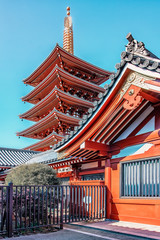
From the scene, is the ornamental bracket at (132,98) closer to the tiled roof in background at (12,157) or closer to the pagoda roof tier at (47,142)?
the tiled roof in background at (12,157)

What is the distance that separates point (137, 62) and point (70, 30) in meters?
27.3

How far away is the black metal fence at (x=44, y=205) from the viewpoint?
6.48 m

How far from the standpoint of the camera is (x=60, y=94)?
70.6ft

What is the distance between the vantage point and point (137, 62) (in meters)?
6.61

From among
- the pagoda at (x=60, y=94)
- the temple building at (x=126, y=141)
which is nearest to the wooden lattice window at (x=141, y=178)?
the temple building at (x=126, y=141)

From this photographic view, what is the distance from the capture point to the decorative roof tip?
6.84 metres

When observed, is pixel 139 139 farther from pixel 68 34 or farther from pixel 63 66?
pixel 68 34

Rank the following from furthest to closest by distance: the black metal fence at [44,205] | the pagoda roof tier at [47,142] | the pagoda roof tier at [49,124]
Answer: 1. the pagoda roof tier at [49,124]
2. the pagoda roof tier at [47,142]
3. the black metal fence at [44,205]

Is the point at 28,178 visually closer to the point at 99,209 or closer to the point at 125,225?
the point at 99,209

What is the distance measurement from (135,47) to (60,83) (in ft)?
53.6

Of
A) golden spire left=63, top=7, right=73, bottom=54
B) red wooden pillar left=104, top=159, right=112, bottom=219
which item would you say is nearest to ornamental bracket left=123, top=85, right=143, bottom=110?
red wooden pillar left=104, top=159, right=112, bottom=219

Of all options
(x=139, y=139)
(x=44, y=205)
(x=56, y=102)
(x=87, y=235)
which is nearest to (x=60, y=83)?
(x=56, y=102)

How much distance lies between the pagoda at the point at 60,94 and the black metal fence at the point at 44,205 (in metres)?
12.8

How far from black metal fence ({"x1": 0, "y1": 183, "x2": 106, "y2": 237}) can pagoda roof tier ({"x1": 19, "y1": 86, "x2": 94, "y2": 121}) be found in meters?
13.6
